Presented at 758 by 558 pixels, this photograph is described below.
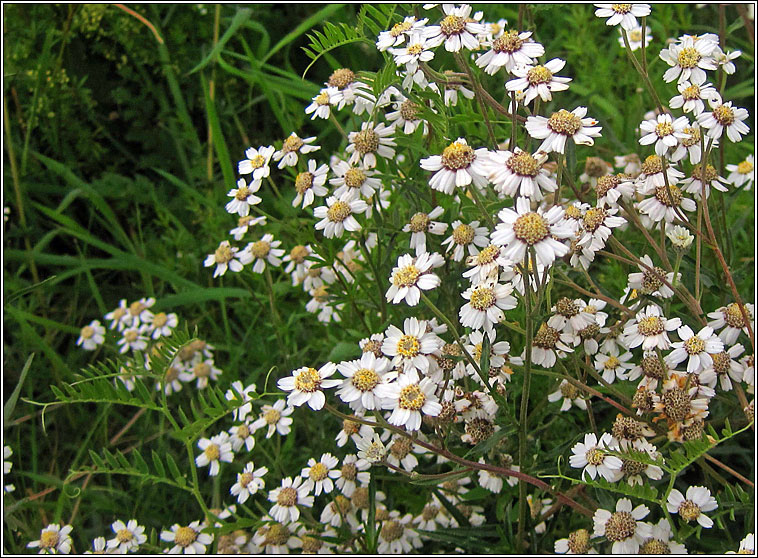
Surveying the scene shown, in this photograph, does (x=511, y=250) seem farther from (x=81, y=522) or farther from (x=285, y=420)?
(x=81, y=522)

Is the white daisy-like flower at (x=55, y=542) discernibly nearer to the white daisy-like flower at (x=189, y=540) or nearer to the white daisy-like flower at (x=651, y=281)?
the white daisy-like flower at (x=189, y=540)

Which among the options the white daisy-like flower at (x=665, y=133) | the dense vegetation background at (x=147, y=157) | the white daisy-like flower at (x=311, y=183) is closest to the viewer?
the white daisy-like flower at (x=665, y=133)

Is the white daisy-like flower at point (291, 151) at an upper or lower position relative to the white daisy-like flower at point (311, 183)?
upper

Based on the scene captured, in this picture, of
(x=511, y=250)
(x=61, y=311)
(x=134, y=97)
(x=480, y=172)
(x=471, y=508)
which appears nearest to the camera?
(x=511, y=250)

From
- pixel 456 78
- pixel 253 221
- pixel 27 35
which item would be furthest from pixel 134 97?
pixel 456 78

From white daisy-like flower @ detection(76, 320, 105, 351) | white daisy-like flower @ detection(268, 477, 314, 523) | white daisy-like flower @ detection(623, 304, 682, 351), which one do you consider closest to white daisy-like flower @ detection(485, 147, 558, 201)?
white daisy-like flower @ detection(623, 304, 682, 351)

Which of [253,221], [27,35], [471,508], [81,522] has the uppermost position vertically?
[27,35]

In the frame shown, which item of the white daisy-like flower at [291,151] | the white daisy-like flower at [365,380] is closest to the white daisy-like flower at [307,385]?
the white daisy-like flower at [365,380]

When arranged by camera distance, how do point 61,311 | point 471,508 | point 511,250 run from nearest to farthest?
point 511,250
point 471,508
point 61,311

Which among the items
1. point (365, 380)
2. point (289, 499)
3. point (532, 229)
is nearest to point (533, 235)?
point (532, 229)
